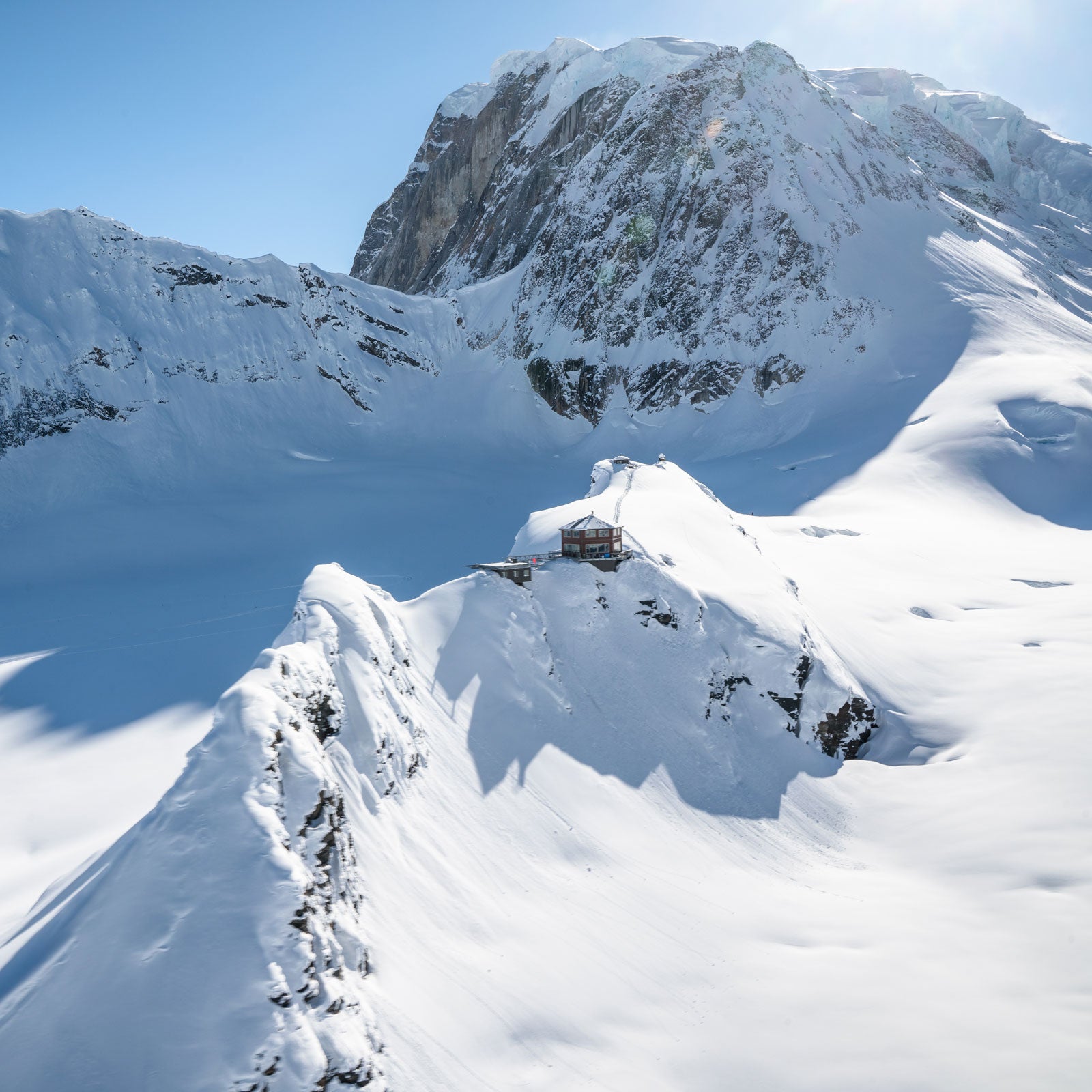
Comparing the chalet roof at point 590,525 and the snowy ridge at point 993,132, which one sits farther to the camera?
→ the snowy ridge at point 993,132

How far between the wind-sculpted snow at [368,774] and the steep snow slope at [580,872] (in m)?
0.06

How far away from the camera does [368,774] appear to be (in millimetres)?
17562

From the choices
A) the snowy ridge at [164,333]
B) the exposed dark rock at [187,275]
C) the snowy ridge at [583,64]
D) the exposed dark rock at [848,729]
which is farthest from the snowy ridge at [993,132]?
the exposed dark rock at [848,729]

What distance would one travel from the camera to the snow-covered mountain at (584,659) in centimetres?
1309

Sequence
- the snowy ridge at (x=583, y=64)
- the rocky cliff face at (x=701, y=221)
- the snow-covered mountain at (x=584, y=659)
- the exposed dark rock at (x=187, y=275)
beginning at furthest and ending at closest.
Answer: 1. the snowy ridge at (x=583, y=64)
2. the rocky cliff face at (x=701, y=221)
3. the exposed dark rock at (x=187, y=275)
4. the snow-covered mountain at (x=584, y=659)

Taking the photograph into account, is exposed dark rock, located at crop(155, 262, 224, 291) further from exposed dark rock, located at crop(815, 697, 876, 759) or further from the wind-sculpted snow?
exposed dark rock, located at crop(815, 697, 876, 759)

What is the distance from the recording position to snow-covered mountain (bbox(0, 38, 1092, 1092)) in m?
13.1

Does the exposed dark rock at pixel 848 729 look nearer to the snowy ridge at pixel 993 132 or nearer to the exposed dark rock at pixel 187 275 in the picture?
the exposed dark rock at pixel 187 275

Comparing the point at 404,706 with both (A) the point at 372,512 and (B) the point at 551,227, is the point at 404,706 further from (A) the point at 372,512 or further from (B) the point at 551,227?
(B) the point at 551,227

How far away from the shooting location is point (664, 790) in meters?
23.6

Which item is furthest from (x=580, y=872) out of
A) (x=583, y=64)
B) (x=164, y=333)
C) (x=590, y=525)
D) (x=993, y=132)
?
(x=993, y=132)

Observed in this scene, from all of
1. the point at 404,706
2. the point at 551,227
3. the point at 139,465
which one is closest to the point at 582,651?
the point at 404,706

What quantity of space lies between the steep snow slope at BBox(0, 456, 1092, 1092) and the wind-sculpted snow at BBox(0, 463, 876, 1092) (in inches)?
2.5

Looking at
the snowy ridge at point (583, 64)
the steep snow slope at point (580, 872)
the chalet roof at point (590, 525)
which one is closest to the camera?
the steep snow slope at point (580, 872)
